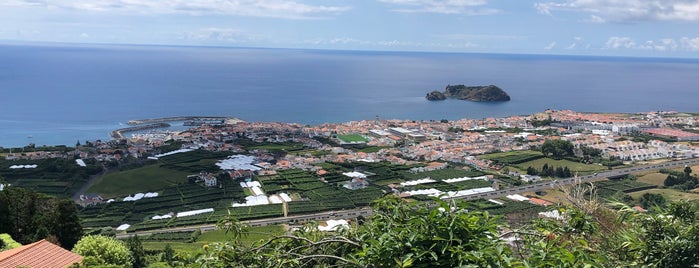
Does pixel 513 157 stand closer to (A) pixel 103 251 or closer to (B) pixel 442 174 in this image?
(B) pixel 442 174

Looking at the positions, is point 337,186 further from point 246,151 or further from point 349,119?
point 349,119

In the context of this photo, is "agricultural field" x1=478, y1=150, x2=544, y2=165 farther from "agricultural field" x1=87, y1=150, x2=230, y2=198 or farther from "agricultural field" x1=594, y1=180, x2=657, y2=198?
"agricultural field" x1=87, y1=150, x2=230, y2=198

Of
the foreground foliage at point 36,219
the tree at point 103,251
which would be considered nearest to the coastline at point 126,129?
the foreground foliage at point 36,219

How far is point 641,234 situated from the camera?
234 cm

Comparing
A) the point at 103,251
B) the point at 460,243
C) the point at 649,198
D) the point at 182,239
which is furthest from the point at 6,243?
the point at 649,198

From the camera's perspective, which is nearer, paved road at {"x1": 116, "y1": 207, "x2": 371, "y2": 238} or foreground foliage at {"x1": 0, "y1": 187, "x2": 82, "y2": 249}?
foreground foliage at {"x1": 0, "y1": 187, "x2": 82, "y2": 249}

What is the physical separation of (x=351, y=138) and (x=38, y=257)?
26952mm

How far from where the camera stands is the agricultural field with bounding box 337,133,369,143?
3263 centimetres

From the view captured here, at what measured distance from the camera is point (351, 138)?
33.2 meters

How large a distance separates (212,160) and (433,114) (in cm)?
2631

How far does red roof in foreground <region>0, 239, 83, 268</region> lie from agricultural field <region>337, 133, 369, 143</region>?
25.6m

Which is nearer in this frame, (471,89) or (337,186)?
(337,186)

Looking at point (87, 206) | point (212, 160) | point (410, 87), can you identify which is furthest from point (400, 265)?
point (410, 87)

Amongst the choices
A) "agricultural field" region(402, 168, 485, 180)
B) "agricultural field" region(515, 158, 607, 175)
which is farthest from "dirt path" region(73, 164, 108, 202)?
"agricultural field" region(515, 158, 607, 175)
